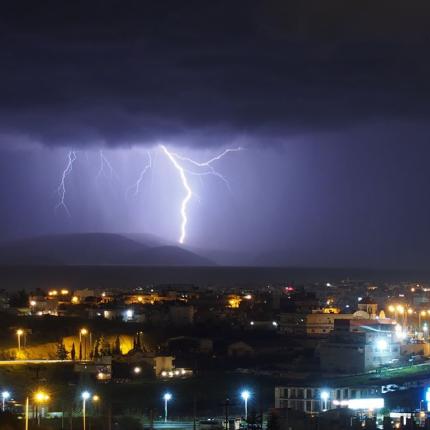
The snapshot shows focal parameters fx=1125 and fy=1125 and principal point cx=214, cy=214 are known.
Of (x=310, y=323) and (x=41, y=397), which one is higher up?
(x=310, y=323)

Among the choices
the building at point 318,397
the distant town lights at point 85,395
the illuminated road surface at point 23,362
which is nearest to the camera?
the distant town lights at point 85,395

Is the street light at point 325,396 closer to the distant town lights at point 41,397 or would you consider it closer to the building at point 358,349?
the distant town lights at point 41,397

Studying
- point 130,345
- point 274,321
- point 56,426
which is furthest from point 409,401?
point 274,321

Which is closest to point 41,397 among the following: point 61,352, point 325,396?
point 325,396

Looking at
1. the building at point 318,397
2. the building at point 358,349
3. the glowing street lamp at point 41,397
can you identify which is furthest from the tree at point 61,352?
the building at point 318,397

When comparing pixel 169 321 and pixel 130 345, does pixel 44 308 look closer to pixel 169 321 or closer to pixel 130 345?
pixel 169 321

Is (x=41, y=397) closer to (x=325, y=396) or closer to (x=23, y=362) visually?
(x=325, y=396)

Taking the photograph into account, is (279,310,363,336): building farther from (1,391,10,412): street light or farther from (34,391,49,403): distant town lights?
Answer: (1,391,10,412): street light

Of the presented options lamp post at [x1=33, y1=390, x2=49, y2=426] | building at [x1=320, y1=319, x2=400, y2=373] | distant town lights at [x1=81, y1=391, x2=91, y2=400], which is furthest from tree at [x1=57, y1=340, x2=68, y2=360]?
lamp post at [x1=33, y1=390, x2=49, y2=426]
